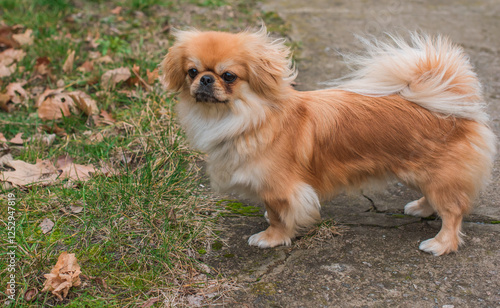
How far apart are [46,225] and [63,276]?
1.85 ft

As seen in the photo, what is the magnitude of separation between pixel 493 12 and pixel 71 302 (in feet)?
19.3

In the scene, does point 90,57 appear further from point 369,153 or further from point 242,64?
point 369,153

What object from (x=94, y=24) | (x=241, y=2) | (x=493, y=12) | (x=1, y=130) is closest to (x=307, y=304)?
(x=1, y=130)

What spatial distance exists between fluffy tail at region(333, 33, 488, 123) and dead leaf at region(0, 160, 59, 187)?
193 cm

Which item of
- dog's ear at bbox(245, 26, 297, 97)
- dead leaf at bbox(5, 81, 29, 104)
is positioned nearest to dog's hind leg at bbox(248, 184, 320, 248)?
dog's ear at bbox(245, 26, 297, 97)

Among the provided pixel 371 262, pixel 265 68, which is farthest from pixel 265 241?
pixel 265 68

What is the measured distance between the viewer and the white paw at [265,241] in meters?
2.66

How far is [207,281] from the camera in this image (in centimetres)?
235

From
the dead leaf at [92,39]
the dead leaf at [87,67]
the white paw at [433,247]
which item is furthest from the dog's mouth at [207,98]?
the dead leaf at [92,39]

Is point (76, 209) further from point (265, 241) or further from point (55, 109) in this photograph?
point (55, 109)

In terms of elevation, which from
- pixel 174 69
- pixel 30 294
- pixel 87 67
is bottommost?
pixel 30 294

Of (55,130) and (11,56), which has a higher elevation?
(11,56)

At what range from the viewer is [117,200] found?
2.66 metres

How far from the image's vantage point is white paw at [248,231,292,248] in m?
2.66
